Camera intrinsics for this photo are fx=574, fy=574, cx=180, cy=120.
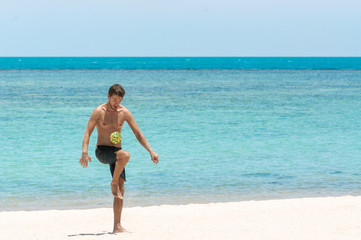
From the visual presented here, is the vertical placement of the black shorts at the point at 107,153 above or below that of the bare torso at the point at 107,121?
below

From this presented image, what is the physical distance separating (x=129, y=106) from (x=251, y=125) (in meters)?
12.3

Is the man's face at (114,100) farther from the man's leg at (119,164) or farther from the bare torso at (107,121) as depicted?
the man's leg at (119,164)

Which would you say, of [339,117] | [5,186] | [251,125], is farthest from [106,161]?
[339,117]

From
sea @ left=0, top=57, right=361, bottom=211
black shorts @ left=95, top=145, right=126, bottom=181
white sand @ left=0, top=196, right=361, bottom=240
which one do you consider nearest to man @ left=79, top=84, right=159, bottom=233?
black shorts @ left=95, top=145, right=126, bottom=181

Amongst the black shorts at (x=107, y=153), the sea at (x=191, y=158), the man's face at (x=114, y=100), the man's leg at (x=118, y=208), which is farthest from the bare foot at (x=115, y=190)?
the sea at (x=191, y=158)

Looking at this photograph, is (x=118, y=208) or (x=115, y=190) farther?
(x=118, y=208)

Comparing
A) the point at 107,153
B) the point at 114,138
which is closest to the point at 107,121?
the point at 114,138

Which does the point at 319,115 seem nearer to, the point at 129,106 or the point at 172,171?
the point at 129,106

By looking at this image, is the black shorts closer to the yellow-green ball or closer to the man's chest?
the yellow-green ball

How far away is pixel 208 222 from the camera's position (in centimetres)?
856

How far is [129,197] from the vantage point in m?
11.9

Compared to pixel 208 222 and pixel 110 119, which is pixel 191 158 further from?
pixel 110 119

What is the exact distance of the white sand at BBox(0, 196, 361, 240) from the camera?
303 inches

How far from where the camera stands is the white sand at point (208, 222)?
7.69m
